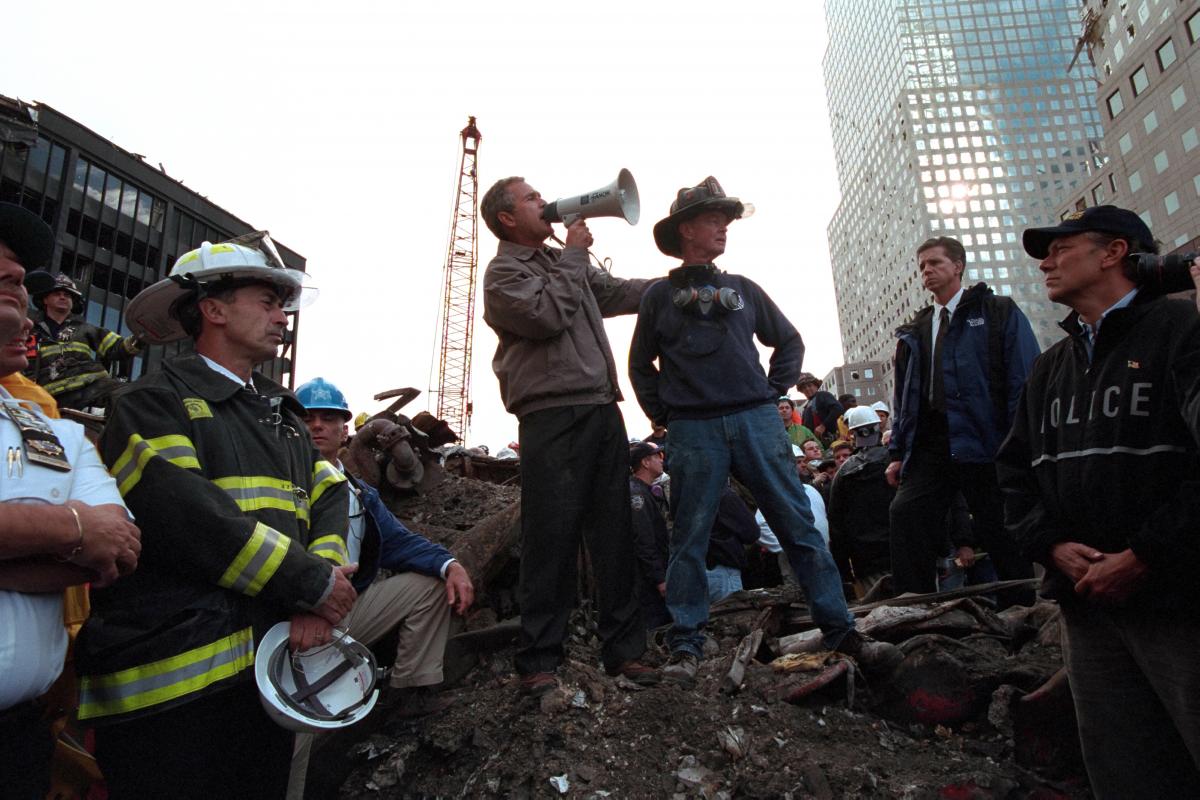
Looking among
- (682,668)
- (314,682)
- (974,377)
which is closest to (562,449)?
(682,668)

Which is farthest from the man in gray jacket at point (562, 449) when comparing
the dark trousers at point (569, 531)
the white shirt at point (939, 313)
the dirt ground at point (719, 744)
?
the white shirt at point (939, 313)

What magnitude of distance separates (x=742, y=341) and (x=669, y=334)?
401 millimetres

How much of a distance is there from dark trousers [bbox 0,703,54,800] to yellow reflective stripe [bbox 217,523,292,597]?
49cm

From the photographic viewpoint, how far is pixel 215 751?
1.89m

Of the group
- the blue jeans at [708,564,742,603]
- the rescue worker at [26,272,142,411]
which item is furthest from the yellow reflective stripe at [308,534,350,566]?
the blue jeans at [708,564,742,603]

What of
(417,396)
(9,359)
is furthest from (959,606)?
(417,396)

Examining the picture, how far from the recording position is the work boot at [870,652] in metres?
3.20

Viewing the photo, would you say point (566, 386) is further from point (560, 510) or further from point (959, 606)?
point (959, 606)

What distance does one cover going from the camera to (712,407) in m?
3.62

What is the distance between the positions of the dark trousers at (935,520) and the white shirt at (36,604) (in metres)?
4.03

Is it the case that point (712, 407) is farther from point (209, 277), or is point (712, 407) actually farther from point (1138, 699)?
point (209, 277)

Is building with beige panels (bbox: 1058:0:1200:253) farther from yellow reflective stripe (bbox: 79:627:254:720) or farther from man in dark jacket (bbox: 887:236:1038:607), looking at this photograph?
yellow reflective stripe (bbox: 79:627:254:720)

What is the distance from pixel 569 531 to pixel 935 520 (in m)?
2.39

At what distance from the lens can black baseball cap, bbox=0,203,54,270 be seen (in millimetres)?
1881
